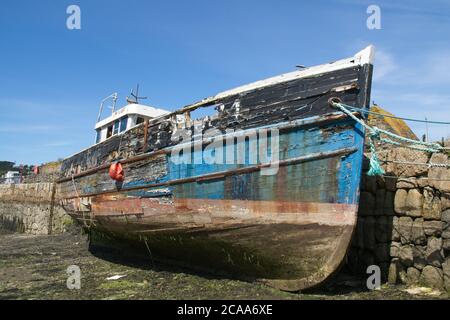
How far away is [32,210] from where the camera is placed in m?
18.2

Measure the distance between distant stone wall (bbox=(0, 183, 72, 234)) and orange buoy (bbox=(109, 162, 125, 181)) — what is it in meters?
9.31

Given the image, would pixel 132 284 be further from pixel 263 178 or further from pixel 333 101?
pixel 333 101

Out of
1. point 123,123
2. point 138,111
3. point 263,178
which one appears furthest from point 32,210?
point 263,178

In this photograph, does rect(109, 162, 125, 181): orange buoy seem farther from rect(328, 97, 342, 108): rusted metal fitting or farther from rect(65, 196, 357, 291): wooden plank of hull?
rect(328, 97, 342, 108): rusted metal fitting

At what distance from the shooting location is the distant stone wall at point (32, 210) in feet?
54.0

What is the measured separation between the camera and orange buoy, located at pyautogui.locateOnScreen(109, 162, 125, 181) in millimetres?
7309

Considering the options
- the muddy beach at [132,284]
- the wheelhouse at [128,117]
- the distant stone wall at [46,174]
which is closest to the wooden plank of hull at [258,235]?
the muddy beach at [132,284]

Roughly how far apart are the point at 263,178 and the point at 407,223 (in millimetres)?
2376

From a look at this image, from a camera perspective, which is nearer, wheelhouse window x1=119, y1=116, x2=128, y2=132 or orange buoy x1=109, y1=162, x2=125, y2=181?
orange buoy x1=109, y1=162, x2=125, y2=181

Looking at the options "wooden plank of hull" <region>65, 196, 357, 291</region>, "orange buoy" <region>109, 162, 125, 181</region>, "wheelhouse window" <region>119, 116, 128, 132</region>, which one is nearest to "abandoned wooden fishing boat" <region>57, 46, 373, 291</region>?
"wooden plank of hull" <region>65, 196, 357, 291</region>

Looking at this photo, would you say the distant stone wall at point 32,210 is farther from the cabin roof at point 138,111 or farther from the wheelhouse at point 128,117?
the cabin roof at point 138,111

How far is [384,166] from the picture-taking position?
6.35 m
